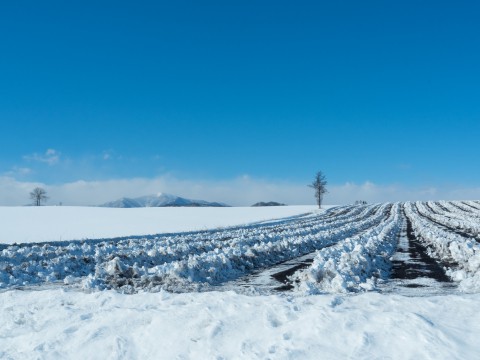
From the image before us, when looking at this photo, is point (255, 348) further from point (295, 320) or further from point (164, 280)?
point (164, 280)

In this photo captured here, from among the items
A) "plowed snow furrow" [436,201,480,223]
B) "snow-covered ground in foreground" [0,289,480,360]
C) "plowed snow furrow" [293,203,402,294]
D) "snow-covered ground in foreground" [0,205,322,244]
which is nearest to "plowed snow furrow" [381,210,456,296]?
"plowed snow furrow" [293,203,402,294]

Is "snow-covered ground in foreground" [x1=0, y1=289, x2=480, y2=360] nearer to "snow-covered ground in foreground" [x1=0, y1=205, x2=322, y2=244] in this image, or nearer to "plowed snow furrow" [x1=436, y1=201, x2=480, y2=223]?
"snow-covered ground in foreground" [x1=0, y1=205, x2=322, y2=244]

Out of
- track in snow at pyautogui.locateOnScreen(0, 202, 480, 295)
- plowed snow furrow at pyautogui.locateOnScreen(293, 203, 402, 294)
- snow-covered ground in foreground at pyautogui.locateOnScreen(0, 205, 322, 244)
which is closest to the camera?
plowed snow furrow at pyautogui.locateOnScreen(293, 203, 402, 294)

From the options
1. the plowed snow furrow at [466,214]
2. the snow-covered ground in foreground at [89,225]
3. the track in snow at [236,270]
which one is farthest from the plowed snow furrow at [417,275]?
the plowed snow furrow at [466,214]

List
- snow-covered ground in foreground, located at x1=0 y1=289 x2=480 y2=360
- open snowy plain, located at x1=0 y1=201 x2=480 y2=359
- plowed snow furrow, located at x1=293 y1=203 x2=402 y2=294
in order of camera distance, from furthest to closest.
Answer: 1. plowed snow furrow, located at x1=293 y1=203 x2=402 y2=294
2. open snowy plain, located at x1=0 y1=201 x2=480 y2=359
3. snow-covered ground in foreground, located at x1=0 y1=289 x2=480 y2=360

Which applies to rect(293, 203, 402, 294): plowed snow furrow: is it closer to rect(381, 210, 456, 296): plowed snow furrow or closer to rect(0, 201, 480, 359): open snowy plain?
rect(0, 201, 480, 359): open snowy plain

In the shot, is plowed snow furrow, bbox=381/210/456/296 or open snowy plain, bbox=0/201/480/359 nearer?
open snowy plain, bbox=0/201/480/359

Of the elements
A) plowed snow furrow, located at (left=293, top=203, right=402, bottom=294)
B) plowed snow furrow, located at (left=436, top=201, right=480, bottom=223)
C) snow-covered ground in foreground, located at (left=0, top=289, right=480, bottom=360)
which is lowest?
snow-covered ground in foreground, located at (left=0, top=289, right=480, bottom=360)

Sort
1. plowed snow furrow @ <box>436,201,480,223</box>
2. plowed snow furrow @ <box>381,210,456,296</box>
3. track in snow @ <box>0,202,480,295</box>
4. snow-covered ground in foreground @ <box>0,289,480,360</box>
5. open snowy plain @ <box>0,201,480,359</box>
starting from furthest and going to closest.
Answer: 1. plowed snow furrow @ <box>436,201,480,223</box>
2. track in snow @ <box>0,202,480,295</box>
3. plowed snow furrow @ <box>381,210,456,296</box>
4. open snowy plain @ <box>0,201,480,359</box>
5. snow-covered ground in foreground @ <box>0,289,480,360</box>

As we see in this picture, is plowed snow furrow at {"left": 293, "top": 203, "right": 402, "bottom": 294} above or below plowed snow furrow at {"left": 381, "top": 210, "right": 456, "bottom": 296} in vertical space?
above

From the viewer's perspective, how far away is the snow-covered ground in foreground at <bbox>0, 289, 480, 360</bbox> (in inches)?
242

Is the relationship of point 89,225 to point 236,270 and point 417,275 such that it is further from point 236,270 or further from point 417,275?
point 417,275

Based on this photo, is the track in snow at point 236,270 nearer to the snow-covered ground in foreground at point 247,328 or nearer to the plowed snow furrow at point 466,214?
the snow-covered ground in foreground at point 247,328

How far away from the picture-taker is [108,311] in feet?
26.5
